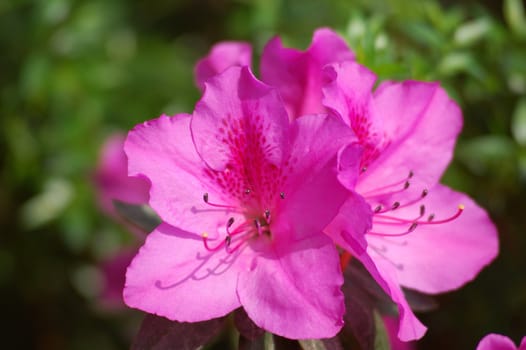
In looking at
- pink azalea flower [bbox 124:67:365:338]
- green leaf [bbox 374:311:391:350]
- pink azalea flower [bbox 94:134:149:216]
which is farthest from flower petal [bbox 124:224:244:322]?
pink azalea flower [bbox 94:134:149:216]

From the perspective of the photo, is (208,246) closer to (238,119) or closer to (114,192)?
(238,119)

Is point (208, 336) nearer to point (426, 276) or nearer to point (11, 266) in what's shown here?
point (426, 276)

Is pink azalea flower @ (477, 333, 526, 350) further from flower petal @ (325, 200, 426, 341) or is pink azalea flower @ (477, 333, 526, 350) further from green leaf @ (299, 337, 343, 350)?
green leaf @ (299, 337, 343, 350)

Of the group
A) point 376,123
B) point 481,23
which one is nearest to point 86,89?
point 481,23

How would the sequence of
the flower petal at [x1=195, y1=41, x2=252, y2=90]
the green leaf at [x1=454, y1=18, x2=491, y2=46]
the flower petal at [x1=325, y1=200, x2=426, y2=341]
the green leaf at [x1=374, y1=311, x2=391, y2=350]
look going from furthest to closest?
the green leaf at [x1=454, y1=18, x2=491, y2=46], the flower petal at [x1=195, y1=41, x2=252, y2=90], the green leaf at [x1=374, y1=311, x2=391, y2=350], the flower petal at [x1=325, y1=200, x2=426, y2=341]

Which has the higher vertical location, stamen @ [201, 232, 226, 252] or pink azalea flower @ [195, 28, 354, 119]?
pink azalea flower @ [195, 28, 354, 119]

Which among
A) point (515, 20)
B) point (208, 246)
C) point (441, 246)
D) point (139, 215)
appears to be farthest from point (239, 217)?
point (515, 20)
